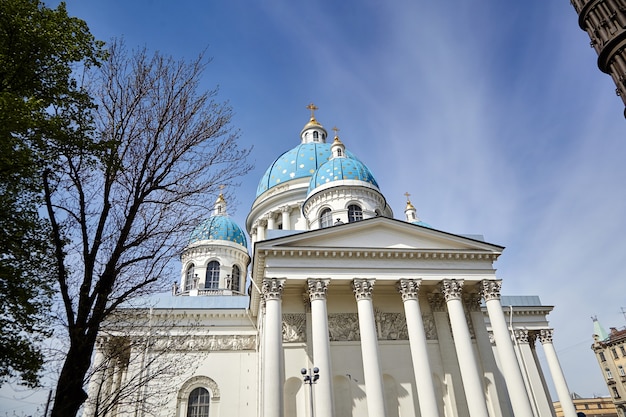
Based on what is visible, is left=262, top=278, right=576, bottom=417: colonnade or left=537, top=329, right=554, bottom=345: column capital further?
left=537, top=329, right=554, bottom=345: column capital

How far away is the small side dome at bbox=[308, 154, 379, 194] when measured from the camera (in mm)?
25641

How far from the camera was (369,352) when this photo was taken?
1588 cm

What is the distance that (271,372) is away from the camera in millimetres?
14930

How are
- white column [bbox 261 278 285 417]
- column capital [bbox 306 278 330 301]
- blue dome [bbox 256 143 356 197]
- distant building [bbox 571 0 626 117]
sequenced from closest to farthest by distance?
1. white column [bbox 261 278 285 417]
2. column capital [bbox 306 278 330 301]
3. distant building [bbox 571 0 626 117]
4. blue dome [bbox 256 143 356 197]

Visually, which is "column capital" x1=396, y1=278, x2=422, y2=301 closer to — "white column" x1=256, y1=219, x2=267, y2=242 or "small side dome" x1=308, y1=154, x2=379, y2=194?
"small side dome" x1=308, y1=154, x2=379, y2=194

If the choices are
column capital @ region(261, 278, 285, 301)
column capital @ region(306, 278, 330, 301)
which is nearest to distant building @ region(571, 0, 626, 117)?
column capital @ region(306, 278, 330, 301)

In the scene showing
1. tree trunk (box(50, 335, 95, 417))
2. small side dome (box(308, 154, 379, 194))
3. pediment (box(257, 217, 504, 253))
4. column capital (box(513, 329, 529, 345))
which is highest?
small side dome (box(308, 154, 379, 194))

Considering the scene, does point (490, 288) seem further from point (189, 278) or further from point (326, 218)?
point (189, 278)

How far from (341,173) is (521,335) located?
1409 cm

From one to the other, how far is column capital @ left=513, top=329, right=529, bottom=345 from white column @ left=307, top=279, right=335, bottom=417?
1424 cm

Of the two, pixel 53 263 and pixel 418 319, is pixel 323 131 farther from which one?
pixel 53 263

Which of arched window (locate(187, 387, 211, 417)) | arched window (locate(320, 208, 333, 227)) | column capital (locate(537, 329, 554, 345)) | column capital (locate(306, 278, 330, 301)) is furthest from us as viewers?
column capital (locate(537, 329, 554, 345))

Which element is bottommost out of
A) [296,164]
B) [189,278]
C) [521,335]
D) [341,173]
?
[521,335]

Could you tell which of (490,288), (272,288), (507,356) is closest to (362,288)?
(272,288)
